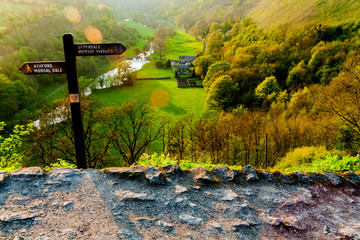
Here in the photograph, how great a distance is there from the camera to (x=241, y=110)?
97.1ft

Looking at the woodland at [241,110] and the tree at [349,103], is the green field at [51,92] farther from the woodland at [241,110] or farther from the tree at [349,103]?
the tree at [349,103]

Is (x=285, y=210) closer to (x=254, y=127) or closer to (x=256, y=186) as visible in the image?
(x=256, y=186)

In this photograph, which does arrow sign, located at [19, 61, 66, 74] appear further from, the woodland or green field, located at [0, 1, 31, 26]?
green field, located at [0, 1, 31, 26]

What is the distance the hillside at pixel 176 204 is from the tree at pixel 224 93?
30091 mm

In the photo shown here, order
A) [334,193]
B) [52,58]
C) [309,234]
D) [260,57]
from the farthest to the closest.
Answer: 1. [52,58]
2. [260,57]
3. [334,193]
4. [309,234]

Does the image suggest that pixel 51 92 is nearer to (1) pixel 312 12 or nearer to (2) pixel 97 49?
(2) pixel 97 49

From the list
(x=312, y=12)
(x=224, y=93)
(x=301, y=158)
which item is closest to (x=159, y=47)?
(x=312, y=12)

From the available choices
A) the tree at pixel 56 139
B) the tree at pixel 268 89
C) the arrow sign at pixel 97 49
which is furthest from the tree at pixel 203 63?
the arrow sign at pixel 97 49

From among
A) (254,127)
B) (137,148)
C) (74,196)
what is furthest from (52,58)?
(74,196)

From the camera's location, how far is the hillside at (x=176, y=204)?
12.6 feet

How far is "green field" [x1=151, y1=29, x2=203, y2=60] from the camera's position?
99294 millimetres

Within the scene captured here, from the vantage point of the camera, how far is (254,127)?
19.0m

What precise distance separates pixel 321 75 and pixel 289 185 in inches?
1334

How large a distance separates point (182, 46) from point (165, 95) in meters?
67.4
